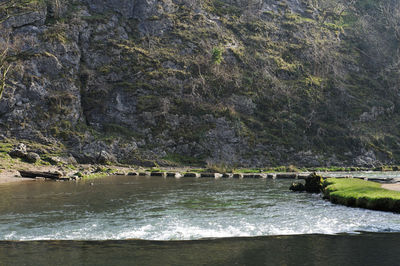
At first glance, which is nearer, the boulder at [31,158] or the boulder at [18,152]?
the boulder at [18,152]

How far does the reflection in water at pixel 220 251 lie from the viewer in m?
15.0

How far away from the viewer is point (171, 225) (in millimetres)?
22875

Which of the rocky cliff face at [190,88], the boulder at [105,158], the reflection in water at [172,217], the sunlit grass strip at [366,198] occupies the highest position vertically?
the rocky cliff face at [190,88]

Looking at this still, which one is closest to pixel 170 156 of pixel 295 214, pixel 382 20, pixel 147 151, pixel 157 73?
pixel 147 151

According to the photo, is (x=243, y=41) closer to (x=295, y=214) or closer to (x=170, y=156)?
(x=170, y=156)

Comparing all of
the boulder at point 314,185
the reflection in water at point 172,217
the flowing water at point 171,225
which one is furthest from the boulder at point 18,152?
the boulder at point 314,185

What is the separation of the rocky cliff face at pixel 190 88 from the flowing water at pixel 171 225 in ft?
167

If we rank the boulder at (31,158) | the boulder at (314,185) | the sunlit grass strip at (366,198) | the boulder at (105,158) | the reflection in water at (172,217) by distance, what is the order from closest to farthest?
the reflection in water at (172,217)
the sunlit grass strip at (366,198)
the boulder at (314,185)
the boulder at (31,158)
the boulder at (105,158)

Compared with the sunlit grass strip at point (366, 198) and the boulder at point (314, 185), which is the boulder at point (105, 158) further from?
the sunlit grass strip at point (366, 198)

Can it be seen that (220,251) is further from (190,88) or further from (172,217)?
(190,88)

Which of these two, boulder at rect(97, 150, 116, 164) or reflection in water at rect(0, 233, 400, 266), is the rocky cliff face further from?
reflection in water at rect(0, 233, 400, 266)

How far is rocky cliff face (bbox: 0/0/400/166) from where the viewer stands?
290 feet

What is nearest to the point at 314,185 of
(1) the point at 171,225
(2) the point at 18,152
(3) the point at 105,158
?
(1) the point at 171,225

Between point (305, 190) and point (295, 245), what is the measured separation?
26.7 m
